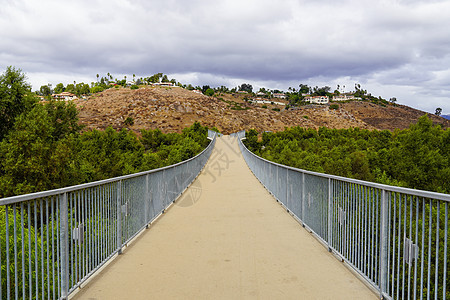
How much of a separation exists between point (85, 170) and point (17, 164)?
26.5 ft

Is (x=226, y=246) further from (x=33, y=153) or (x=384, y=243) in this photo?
(x=33, y=153)

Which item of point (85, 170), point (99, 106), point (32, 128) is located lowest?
point (85, 170)

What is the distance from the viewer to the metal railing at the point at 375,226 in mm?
3424

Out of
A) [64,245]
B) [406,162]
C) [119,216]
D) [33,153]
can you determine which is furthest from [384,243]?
[406,162]

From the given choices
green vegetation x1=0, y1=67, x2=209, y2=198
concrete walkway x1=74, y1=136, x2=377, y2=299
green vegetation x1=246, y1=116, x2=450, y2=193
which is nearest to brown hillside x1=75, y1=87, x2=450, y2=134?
green vegetation x1=0, y1=67, x2=209, y2=198

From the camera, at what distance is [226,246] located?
21.6 ft

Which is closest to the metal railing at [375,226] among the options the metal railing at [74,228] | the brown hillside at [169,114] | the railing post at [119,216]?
the metal railing at [74,228]

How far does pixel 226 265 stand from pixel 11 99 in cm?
3395

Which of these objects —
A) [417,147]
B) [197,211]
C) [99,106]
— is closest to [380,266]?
[197,211]

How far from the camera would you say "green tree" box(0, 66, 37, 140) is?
103ft

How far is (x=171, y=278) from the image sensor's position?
492cm

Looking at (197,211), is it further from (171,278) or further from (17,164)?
(17,164)

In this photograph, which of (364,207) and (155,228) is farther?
(155,228)

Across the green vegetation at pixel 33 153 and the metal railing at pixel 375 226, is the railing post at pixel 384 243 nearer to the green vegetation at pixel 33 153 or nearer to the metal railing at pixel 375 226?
the metal railing at pixel 375 226
